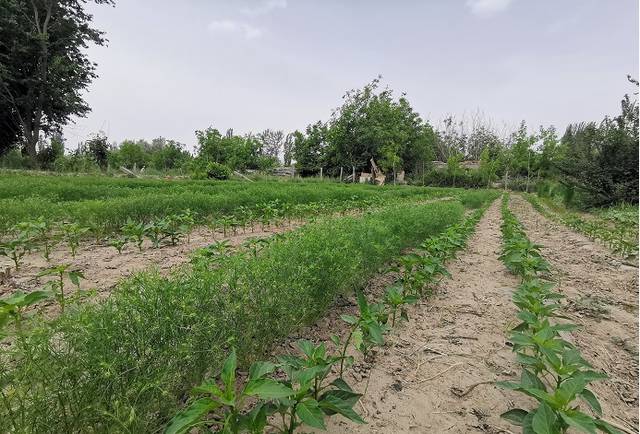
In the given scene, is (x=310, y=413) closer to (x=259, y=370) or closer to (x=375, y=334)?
(x=259, y=370)

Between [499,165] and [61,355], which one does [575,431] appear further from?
[499,165]

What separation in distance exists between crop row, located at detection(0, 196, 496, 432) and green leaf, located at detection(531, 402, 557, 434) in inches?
50.0

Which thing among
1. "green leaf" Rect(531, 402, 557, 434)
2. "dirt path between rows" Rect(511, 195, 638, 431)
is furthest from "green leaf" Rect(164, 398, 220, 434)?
"dirt path between rows" Rect(511, 195, 638, 431)

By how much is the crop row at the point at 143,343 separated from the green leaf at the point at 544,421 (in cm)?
127

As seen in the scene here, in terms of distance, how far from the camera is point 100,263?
162 inches

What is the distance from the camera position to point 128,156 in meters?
43.7

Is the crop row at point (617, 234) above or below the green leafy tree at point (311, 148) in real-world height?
below

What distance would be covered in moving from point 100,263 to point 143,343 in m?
3.29

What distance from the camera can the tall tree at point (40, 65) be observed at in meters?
19.8

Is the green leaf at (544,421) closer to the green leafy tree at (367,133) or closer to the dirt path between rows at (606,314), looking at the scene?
the dirt path between rows at (606,314)

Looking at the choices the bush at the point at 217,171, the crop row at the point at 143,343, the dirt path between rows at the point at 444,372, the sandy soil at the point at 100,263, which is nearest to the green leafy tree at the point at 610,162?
the dirt path between rows at the point at 444,372

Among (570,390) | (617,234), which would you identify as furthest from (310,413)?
(617,234)

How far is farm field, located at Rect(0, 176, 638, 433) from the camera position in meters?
1.27

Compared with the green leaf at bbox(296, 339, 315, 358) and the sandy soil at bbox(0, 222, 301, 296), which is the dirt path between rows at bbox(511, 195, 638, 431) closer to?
the green leaf at bbox(296, 339, 315, 358)
